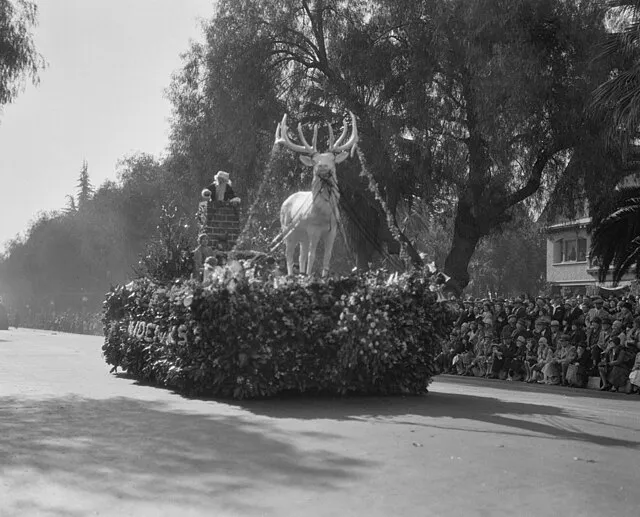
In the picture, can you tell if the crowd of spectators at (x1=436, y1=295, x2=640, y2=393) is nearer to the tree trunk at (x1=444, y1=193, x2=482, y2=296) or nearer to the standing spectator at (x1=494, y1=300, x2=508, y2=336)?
the standing spectator at (x1=494, y1=300, x2=508, y2=336)

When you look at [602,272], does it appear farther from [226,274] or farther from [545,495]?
[545,495]

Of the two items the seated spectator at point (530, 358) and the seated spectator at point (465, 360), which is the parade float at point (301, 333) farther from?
the seated spectator at point (465, 360)

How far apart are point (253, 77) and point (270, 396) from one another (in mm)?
14327

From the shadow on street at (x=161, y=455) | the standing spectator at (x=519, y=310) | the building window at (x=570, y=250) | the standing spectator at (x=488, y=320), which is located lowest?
the shadow on street at (x=161, y=455)

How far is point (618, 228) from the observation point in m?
24.8

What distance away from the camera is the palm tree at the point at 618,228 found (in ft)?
80.7

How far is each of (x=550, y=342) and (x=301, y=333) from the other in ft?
26.2

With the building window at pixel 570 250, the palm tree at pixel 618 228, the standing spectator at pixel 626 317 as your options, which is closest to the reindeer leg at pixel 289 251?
the standing spectator at pixel 626 317

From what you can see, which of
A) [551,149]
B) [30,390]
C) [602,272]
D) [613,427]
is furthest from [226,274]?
[602,272]

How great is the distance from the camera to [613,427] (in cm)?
1085

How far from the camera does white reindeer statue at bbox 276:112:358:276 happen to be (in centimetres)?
1499

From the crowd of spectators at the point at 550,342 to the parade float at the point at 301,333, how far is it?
160 inches

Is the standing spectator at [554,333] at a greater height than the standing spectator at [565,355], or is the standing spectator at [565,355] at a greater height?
the standing spectator at [554,333]

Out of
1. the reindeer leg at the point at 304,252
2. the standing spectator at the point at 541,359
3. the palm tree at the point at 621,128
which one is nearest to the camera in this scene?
the reindeer leg at the point at 304,252
